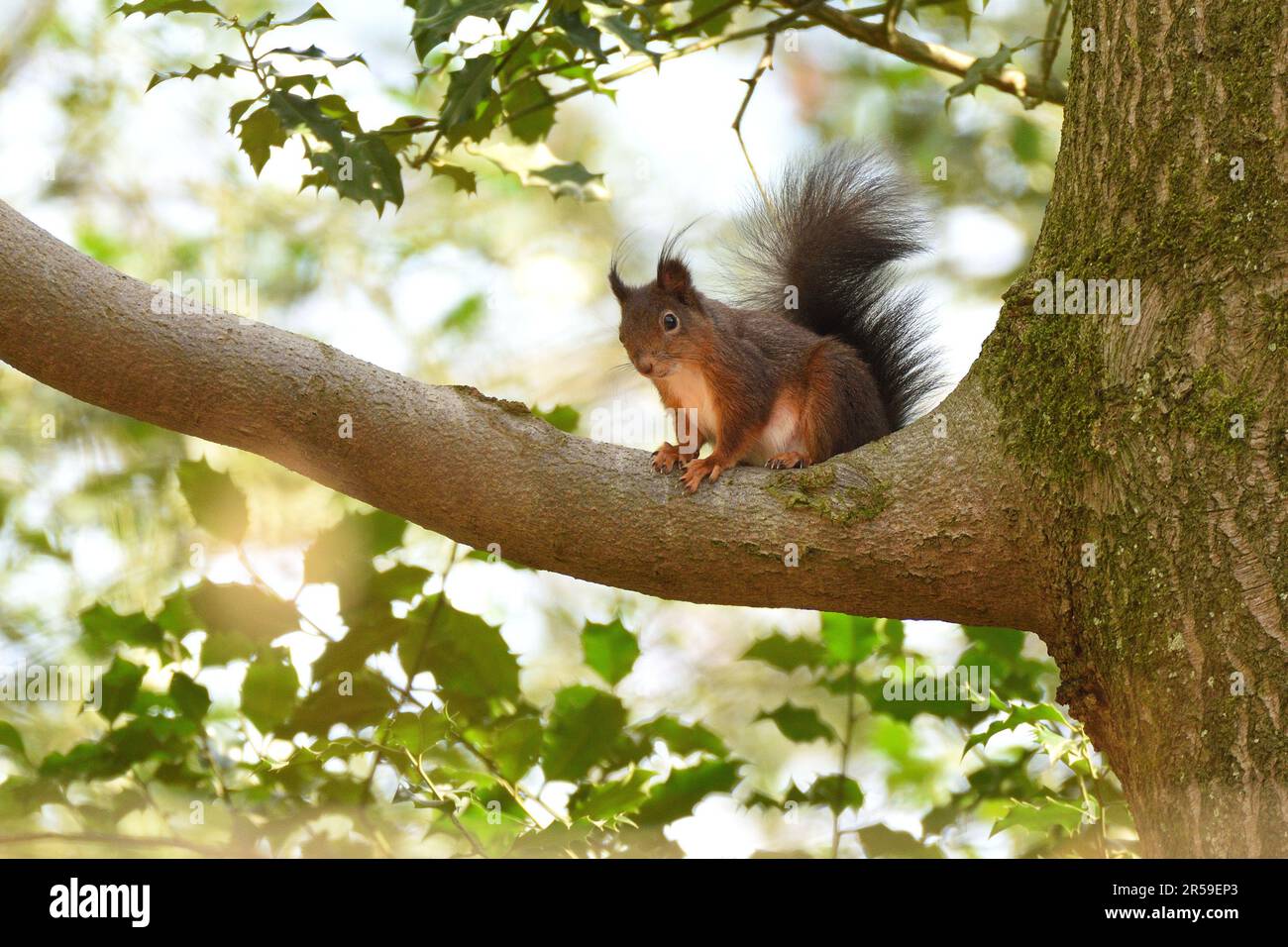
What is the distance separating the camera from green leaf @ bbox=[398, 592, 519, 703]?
7.16 feet

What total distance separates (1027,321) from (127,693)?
1.69 metres

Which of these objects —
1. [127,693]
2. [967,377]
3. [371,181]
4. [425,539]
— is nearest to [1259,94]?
[967,377]

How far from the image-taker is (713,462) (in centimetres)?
211

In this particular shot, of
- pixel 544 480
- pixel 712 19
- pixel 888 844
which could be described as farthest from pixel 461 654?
pixel 712 19

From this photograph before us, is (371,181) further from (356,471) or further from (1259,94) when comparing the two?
(1259,94)

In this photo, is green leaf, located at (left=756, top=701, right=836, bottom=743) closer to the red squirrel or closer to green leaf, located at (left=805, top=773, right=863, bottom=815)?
green leaf, located at (left=805, top=773, right=863, bottom=815)

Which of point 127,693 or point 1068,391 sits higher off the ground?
point 1068,391

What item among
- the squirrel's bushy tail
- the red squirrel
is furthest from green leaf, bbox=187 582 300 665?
the squirrel's bushy tail

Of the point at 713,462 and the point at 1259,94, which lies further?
the point at 713,462

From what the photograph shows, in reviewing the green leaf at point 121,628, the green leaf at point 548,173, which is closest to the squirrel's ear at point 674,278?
the green leaf at point 548,173

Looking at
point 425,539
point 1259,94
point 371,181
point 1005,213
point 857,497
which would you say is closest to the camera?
point 1259,94

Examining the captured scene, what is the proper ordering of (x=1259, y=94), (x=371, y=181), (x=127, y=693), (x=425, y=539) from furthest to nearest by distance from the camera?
(x=425, y=539) → (x=127, y=693) → (x=371, y=181) → (x=1259, y=94)

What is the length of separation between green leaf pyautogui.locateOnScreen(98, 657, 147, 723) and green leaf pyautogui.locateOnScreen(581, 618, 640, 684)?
2.69ft

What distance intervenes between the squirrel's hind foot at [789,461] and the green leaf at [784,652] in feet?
1.09
